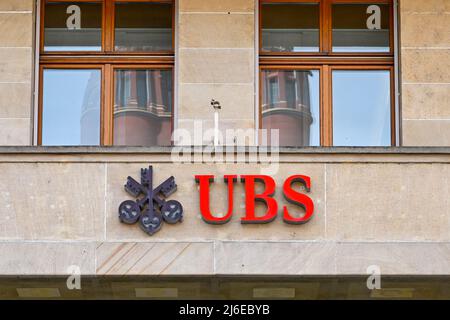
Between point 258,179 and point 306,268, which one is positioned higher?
point 258,179

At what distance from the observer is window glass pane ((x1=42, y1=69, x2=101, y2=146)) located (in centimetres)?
1770

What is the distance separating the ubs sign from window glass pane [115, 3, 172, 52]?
8.36 ft

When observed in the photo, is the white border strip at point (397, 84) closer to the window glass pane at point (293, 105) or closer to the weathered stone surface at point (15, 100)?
the window glass pane at point (293, 105)

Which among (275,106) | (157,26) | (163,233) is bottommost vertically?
(163,233)

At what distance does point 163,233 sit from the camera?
16.0 meters

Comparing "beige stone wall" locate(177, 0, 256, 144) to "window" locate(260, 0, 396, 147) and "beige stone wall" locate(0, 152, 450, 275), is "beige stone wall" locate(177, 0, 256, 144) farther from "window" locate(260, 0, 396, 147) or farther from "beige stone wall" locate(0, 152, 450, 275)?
"beige stone wall" locate(0, 152, 450, 275)

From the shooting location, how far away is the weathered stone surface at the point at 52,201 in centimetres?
1593

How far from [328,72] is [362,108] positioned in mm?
691

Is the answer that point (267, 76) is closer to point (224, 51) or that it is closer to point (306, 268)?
point (224, 51)

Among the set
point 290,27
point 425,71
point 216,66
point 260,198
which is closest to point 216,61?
point 216,66

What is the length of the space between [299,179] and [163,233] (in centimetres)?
184

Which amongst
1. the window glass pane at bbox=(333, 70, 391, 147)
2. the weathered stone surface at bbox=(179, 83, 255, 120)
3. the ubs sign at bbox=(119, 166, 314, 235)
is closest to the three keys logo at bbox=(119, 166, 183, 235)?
the ubs sign at bbox=(119, 166, 314, 235)

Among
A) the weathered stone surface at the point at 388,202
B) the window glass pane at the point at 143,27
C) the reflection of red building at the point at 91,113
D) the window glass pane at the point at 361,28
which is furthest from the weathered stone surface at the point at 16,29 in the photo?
the weathered stone surface at the point at 388,202
